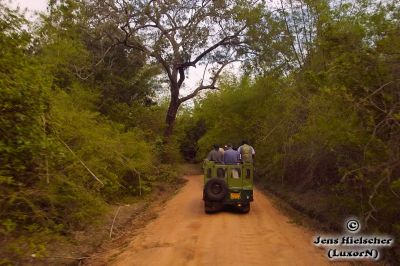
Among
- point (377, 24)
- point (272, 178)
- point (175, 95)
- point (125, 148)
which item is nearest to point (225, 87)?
point (175, 95)

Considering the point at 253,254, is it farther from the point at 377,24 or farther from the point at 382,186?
the point at 377,24

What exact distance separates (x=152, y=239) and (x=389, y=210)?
4.92m

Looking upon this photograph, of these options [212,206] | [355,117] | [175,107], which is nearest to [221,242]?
[212,206]

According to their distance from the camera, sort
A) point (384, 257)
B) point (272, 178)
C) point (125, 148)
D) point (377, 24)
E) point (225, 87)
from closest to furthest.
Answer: point (384, 257) → point (377, 24) → point (125, 148) → point (272, 178) → point (225, 87)

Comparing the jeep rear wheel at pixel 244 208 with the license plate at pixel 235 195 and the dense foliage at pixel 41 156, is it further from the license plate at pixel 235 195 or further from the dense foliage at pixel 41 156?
the dense foliage at pixel 41 156

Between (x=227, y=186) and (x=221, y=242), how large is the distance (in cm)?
356

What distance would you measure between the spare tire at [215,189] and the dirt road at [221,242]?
529mm

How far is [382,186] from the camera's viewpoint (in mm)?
8320

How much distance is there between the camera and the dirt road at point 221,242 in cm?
804

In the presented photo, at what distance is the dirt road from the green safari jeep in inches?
12.9

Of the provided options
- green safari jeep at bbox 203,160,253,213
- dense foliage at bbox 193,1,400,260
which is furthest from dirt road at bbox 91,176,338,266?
dense foliage at bbox 193,1,400,260

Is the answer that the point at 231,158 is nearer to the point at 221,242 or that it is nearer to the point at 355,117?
the point at 221,242

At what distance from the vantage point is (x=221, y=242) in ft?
30.5

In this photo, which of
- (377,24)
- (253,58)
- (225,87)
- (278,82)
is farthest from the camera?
(225,87)
